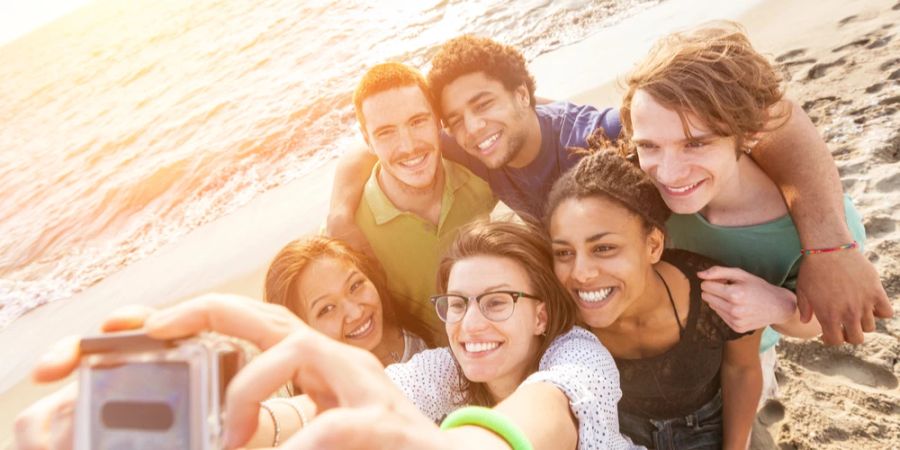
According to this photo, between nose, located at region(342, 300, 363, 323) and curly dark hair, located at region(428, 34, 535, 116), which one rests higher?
curly dark hair, located at region(428, 34, 535, 116)

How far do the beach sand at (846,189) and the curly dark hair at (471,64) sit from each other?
2430mm

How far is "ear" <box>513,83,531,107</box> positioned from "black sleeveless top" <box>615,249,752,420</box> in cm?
155

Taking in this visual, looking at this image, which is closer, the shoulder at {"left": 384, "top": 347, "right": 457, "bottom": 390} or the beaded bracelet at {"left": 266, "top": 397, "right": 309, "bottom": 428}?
the beaded bracelet at {"left": 266, "top": 397, "right": 309, "bottom": 428}

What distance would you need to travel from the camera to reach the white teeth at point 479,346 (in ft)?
7.26

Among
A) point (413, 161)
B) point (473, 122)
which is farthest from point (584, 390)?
point (473, 122)

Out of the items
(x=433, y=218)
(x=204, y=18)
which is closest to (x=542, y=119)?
(x=433, y=218)

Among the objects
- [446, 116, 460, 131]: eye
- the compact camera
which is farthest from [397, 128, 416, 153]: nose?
the compact camera

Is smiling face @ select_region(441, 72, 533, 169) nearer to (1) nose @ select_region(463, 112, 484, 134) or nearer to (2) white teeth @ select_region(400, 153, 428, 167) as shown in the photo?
(1) nose @ select_region(463, 112, 484, 134)

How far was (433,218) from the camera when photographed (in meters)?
3.68

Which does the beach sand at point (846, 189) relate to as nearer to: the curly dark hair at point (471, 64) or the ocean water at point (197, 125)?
the ocean water at point (197, 125)

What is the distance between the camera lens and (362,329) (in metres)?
3.16

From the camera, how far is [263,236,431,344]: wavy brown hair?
3133mm

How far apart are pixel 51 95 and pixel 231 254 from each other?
65.7 ft

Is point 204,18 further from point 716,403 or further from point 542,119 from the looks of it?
point 716,403
